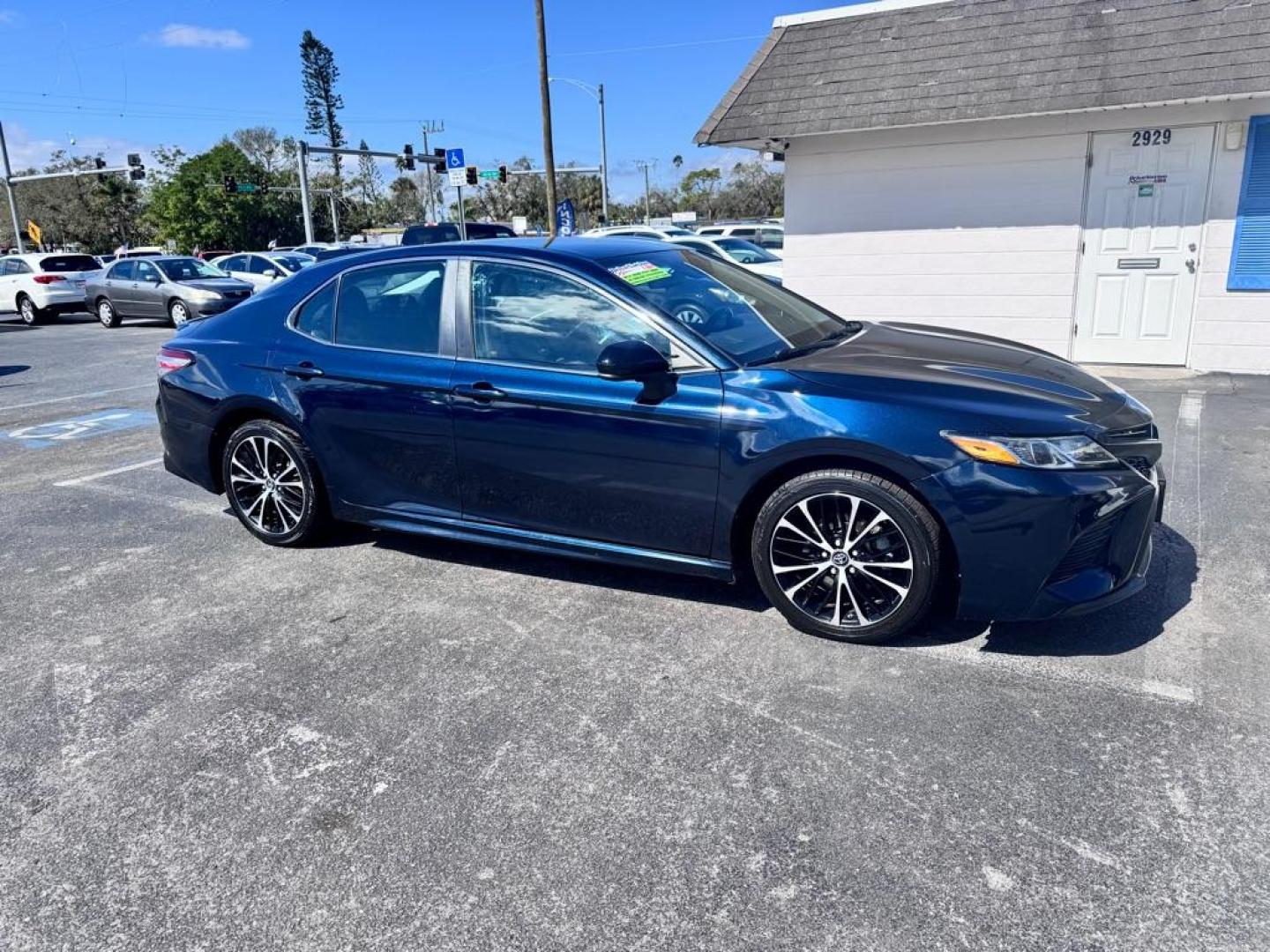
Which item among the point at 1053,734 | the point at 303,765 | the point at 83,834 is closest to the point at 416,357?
the point at 303,765

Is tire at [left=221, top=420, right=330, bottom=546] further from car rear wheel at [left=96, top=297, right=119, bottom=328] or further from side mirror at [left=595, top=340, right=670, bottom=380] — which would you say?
car rear wheel at [left=96, top=297, right=119, bottom=328]

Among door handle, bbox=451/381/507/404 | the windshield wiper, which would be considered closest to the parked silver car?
door handle, bbox=451/381/507/404

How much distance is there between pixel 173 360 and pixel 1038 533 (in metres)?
4.52

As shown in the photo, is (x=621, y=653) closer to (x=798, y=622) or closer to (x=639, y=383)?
(x=798, y=622)

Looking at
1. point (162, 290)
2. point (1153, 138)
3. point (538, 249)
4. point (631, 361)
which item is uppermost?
point (1153, 138)

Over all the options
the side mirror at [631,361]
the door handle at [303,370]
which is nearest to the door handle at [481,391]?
the side mirror at [631,361]

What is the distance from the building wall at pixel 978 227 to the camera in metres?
9.39

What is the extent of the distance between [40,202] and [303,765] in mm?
74995

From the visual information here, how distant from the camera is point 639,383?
12.6 feet

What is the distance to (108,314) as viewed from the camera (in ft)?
64.1

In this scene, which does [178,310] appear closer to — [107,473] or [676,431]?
[107,473]

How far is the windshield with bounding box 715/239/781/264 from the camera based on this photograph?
16.3 m

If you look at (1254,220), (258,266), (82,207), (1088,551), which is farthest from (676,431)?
(82,207)

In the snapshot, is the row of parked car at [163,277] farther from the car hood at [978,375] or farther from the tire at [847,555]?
the tire at [847,555]
